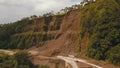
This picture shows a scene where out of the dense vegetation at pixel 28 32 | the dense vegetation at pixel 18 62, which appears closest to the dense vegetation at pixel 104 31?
the dense vegetation at pixel 18 62

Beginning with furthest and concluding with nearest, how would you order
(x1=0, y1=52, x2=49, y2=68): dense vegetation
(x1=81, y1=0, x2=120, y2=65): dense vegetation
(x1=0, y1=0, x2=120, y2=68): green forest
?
(x1=81, y1=0, x2=120, y2=65): dense vegetation, (x1=0, y1=0, x2=120, y2=68): green forest, (x1=0, y1=52, x2=49, y2=68): dense vegetation

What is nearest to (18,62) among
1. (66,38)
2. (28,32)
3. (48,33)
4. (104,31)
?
(104,31)

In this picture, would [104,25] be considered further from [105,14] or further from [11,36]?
[11,36]

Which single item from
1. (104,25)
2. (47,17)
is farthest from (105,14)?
(47,17)

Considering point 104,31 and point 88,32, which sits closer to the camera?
point 104,31

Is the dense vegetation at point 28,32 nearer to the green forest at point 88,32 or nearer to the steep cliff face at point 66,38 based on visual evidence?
the green forest at point 88,32

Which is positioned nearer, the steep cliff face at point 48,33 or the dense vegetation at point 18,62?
the dense vegetation at point 18,62

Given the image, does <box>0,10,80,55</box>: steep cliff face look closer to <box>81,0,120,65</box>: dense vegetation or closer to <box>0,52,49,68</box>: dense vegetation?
<box>81,0,120,65</box>: dense vegetation

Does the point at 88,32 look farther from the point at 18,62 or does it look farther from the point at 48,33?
the point at 18,62

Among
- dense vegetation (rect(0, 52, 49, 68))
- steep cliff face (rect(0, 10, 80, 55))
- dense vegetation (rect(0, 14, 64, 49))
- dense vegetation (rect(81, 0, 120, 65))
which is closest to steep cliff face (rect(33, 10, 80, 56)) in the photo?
steep cliff face (rect(0, 10, 80, 55))
